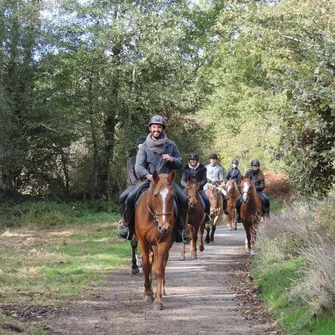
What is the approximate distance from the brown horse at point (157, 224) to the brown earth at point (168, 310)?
544mm

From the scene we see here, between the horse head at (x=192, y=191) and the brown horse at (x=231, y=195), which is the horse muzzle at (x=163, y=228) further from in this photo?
the brown horse at (x=231, y=195)

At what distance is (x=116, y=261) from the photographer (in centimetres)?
1408

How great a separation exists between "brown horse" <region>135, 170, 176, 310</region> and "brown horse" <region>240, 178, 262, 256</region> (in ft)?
19.3

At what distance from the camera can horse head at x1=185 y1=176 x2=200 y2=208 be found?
14.3 meters

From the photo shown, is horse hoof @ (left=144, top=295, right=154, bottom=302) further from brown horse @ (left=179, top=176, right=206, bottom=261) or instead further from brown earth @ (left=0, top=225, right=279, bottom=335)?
brown horse @ (left=179, top=176, right=206, bottom=261)

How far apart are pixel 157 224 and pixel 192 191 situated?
5745 mm

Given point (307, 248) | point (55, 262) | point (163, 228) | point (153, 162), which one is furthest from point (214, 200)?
point (163, 228)

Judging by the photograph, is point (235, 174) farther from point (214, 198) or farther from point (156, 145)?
point (156, 145)

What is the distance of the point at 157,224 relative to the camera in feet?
28.7

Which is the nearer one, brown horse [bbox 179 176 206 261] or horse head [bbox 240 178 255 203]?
brown horse [bbox 179 176 206 261]

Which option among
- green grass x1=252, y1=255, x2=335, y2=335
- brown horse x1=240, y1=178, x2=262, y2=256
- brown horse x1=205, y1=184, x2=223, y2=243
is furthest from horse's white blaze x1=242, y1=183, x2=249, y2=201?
brown horse x1=205, y1=184, x2=223, y2=243

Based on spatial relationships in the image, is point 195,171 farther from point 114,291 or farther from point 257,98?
point 257,98

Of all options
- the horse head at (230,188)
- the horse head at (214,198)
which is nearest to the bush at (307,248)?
the horse head at (214,198)

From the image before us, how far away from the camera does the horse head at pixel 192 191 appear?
14.3 metres
